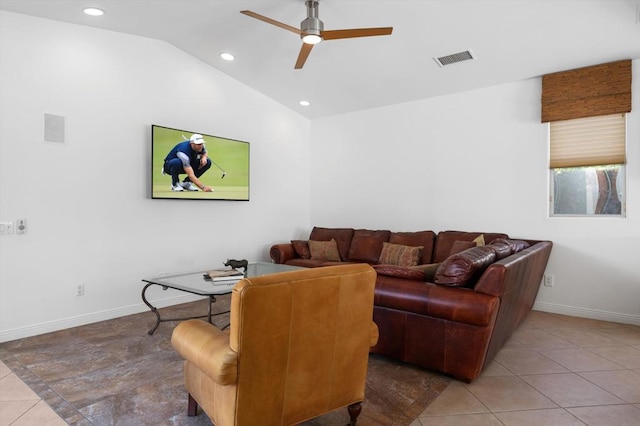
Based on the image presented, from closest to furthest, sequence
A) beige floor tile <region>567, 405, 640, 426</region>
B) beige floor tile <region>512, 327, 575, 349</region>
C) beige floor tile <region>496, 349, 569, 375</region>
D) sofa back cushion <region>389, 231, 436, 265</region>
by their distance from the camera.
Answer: beige floor tile <region>567, 405, 640, 426</region>, beige floor tile <region>496, 349, 569, 375</region>, beige floor tile <region>512, 327, 575, 349</region>, sofa back cushion <region>389, 231, 436, 265</region>

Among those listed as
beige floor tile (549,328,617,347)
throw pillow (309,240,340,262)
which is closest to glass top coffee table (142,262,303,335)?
throw pillow (309,240,340,262)

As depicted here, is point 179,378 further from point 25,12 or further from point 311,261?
point 25,12

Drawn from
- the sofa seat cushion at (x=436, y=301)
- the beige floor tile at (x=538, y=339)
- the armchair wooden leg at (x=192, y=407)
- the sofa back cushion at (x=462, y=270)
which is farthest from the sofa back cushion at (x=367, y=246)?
the armchair wooden leg at (x=192, y=407)

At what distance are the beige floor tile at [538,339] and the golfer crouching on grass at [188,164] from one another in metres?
3.78

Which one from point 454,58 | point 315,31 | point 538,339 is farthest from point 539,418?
point 454,58

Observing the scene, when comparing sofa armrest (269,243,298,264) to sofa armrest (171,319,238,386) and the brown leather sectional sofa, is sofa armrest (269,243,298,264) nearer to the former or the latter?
the brown leather sectional sofa

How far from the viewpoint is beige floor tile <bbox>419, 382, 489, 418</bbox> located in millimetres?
2109

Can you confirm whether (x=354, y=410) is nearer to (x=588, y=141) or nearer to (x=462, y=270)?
(x=462, y=270)

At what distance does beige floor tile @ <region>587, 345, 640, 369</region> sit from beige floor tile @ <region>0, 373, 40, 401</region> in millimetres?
4030

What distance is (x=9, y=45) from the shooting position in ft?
10.6

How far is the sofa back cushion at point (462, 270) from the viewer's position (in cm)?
239

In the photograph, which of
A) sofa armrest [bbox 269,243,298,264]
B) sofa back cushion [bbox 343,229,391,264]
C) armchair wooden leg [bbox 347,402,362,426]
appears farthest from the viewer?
sofa armrest [bbox 269,243,298,264]

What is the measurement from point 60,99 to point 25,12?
748 mm

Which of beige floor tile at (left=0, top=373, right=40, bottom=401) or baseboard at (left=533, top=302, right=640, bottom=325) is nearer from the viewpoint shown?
beige floor tile at (left=0, top=373, right=40, bottom=401)
